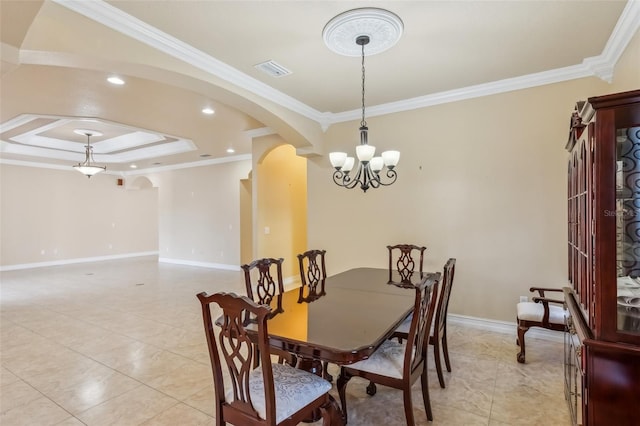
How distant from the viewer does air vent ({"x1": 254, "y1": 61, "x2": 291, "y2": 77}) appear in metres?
3.16

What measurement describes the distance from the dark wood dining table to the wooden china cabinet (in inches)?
32.1

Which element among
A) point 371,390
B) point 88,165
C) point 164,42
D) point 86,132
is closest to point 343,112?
point 164,42

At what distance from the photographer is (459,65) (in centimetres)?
322

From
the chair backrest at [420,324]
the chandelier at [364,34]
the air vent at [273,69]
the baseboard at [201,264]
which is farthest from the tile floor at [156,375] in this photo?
the baseboard at [201,264]

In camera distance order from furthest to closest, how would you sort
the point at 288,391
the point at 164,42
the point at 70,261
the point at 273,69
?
1. the point at 70,261
2. the point at 273,69
3. the point at 164,42
4. the point at 288,391

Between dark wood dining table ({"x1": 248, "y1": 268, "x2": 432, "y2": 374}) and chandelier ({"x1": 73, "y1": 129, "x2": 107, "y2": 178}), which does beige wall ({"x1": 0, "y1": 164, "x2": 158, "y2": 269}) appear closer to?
chandelier ({"x1": 73, "y1": 129, "x2": 107, "y2": 178})

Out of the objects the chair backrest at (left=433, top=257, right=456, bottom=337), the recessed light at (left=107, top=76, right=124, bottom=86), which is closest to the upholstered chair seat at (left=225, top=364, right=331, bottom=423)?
the chair backrest at (left=433, top=257, right=456, bottom=337)

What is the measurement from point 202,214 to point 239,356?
25.2 ft

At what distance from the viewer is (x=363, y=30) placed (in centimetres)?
250

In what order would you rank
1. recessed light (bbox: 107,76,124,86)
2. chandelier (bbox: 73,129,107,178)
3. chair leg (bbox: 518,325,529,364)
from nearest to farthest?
chair leg (bbox: 518,325,529,364) → recessed light (bbox: 107,76,124,86) → chandelier (bbox: 73,129,107,178)

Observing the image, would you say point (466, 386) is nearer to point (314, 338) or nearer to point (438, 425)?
point (438, 425)

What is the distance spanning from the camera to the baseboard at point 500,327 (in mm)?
3469

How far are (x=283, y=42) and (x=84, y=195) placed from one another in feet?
31.2

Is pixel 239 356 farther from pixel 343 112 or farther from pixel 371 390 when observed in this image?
pixel 343 112
